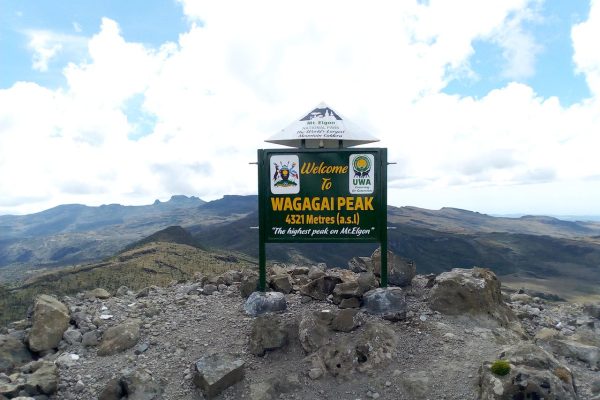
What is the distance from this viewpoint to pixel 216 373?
10742 millimetres

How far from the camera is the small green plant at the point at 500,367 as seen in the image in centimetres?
938

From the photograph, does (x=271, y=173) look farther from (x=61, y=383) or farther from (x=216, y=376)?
(x=61, y=383)

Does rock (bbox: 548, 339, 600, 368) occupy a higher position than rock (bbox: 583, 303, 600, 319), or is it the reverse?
rock (bbox: 548, 339, 600, 368)

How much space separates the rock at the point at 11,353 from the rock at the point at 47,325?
0.31m

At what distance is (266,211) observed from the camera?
1427cm

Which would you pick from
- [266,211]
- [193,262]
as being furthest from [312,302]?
[193,262]

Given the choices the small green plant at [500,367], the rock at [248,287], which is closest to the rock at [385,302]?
the small green plant at [500,367]

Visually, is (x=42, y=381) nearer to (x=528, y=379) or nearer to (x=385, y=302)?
(x=385, y=302)

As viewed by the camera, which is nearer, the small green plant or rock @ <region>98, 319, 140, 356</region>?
the small green plant

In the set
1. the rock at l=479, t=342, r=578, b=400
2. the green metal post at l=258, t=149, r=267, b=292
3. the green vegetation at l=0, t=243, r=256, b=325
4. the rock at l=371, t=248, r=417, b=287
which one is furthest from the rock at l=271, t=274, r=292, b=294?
the green vegetation at l=0, t=243, r=256, b=325

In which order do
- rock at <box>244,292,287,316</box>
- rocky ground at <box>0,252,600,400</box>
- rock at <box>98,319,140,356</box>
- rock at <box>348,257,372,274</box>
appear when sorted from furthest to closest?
rock at <box>348,257,372,274</box>, rock at <box>244,292,287,316</box>, rock at <box>98,319,140,356</box>, rocky ground at <box>0,252,600,400</box>

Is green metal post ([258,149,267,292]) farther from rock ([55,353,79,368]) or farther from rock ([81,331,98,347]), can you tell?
rock ([55,353,79,368])

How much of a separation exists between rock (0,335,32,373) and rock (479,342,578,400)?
12.9 metres

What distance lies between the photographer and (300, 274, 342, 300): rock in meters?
14.6
